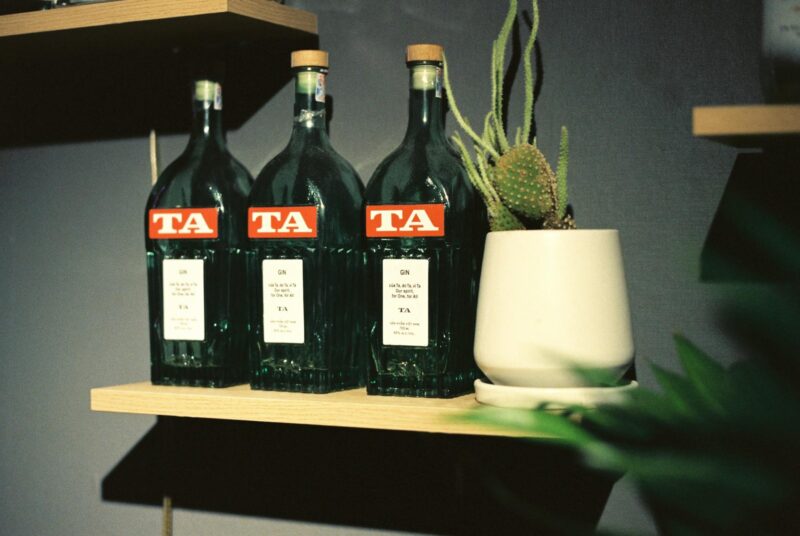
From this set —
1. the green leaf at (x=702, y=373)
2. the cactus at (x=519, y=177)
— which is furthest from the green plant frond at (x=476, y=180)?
the green leaf at (x=702, y=373)

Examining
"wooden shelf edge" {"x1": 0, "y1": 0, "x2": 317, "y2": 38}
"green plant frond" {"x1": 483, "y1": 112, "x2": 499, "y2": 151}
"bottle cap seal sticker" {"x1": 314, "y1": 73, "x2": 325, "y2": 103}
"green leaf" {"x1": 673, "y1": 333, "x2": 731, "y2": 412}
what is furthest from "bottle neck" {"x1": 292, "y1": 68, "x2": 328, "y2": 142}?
"green leaf" {"x1": 673, "y1": 333, "x2": 731, "y2": 412}

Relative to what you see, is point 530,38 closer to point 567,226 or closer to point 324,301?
point 567,226

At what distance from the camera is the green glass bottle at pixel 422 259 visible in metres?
1.16

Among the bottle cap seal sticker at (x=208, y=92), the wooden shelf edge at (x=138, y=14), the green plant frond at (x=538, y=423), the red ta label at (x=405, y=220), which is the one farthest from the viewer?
the bottle cap seal sticker at (x=208, y=92)

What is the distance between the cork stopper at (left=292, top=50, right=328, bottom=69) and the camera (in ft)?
4.05

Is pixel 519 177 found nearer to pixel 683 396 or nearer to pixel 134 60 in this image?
pixel 683 396

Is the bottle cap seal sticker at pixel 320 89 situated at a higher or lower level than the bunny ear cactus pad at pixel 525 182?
higher

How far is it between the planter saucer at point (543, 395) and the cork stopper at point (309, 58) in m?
0.45

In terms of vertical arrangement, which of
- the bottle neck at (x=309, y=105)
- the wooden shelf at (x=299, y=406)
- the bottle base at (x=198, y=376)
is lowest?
the wooden shelf at (x=299, y=406)

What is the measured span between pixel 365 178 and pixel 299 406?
1.31 ft

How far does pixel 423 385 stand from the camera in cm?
117

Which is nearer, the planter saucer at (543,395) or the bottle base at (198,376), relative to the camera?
the planter saucer at (543,395)

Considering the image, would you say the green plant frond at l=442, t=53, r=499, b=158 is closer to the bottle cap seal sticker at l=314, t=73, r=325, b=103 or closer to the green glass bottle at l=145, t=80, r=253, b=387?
the bottle cap seal sticker at l=314, t=73, r=325, b=103

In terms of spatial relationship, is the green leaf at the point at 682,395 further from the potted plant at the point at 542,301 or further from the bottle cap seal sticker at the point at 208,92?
the bottle cap seal sticker at the point at 208,92
